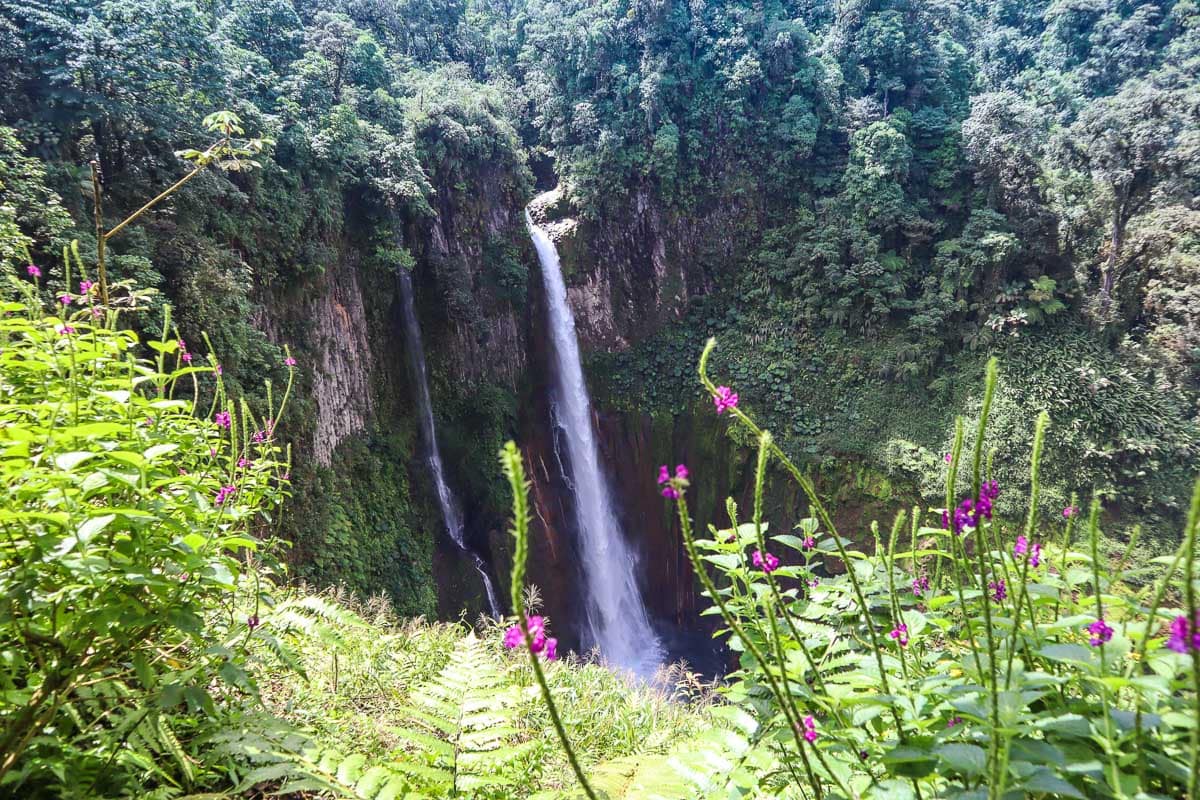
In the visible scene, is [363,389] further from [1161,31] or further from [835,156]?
[1161,31]

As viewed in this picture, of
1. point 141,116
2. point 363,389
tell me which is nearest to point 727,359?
point 363,389

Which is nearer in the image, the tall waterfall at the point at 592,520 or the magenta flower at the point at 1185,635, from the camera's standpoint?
the magenta flower at the point at 1185,635

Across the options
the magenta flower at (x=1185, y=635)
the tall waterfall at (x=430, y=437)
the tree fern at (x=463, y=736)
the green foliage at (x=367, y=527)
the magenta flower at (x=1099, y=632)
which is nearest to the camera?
the magenta flower at (x=1185, y=635)

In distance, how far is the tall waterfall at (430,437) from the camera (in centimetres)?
1022

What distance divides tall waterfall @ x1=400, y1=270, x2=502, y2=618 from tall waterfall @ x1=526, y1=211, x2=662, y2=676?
238 cm

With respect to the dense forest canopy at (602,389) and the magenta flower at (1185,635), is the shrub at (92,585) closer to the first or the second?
the dense forest canopy at (602,389)

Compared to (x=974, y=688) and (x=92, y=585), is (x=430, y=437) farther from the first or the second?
(x=974, y=688)

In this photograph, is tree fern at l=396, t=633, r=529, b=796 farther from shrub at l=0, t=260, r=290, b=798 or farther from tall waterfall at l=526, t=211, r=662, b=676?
tall waterfall at l=526, t=211, r=662, b=676

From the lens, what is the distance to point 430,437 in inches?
412

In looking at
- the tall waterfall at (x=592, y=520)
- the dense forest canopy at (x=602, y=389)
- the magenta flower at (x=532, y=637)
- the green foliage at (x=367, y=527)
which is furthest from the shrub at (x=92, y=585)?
the tall waterfall at (x=592, y=520)

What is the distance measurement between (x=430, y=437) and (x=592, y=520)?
4118 mm

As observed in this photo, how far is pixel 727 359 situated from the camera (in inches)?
509

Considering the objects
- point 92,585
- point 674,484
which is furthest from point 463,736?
point 674,484

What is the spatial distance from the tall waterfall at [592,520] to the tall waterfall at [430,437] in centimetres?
238
